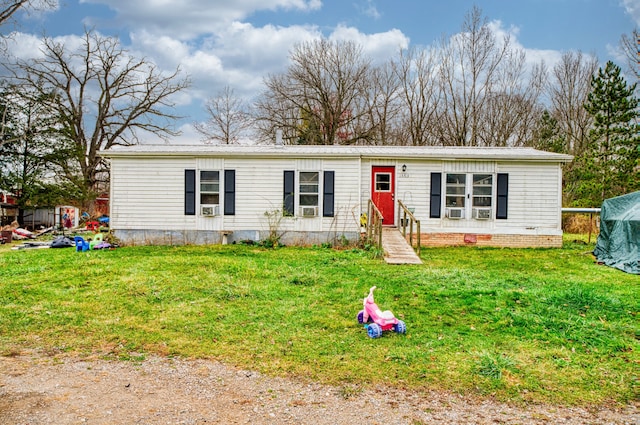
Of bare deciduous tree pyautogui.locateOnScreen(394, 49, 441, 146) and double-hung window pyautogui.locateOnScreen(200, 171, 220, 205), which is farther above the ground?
bare deciduous tree pyautogui.locateOnScreen(394, 49, 441, 146)

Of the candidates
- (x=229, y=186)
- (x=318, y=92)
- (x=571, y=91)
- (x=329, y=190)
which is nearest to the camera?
(x=329, y=190)

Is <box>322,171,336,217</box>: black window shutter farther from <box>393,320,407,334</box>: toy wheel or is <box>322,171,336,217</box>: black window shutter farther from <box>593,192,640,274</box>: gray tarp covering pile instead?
<box>393,320,407,334</box>: toy wheel

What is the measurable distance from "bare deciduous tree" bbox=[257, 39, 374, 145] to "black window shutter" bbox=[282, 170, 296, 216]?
45.5 ft

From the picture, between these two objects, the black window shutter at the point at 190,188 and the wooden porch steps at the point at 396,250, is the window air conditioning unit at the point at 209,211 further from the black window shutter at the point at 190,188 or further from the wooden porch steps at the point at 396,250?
the wooden porch steps at the point at 396,250

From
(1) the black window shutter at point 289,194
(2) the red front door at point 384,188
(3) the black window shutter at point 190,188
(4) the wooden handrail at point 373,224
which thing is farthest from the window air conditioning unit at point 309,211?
(3) the black window shutter at point 190,188

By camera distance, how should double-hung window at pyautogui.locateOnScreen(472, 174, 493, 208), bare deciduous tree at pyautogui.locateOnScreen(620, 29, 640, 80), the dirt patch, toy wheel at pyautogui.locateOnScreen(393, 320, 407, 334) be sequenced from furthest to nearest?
bare deciduous tree at pyautogui.locateOnScreen(620, 29, 640, 80) < double-hung window at pyautogui.locateOnScreen(472, 174, 493, 208) < toy wheel at pyautogui.locateOnScreen(393, 320, 407, 334) < the dirt patch

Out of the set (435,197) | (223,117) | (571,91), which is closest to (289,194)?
(435,197)

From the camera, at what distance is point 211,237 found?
12.6 metres

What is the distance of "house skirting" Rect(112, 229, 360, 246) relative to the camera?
Result: 1254 centimetres

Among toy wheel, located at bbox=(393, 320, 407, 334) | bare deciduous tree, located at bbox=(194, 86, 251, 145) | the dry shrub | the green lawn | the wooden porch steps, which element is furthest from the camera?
bare deciduous tree, located at bbox=(194, 86, 251, 145)

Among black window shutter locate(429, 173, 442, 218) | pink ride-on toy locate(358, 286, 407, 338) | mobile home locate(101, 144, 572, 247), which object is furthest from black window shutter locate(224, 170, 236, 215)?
pink ride-on toy locate(358, 286, 407, 338)

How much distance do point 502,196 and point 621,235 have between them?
125 inches

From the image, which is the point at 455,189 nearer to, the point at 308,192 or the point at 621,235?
the point at 621,235

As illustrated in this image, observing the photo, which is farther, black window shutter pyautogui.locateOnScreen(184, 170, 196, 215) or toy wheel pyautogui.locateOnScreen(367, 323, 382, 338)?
black window shutter pyautogui.locateOnScreen(184, 170, 196, 215)
